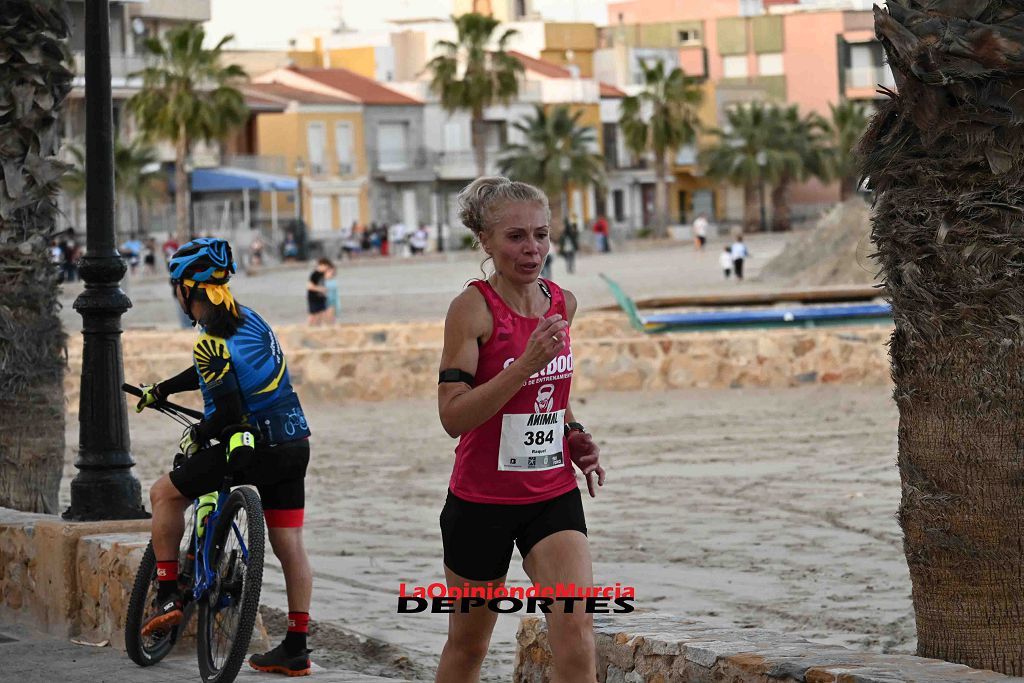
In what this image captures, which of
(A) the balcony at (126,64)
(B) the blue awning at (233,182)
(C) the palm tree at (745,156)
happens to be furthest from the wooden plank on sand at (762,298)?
(C) the palm tree at (745,156)

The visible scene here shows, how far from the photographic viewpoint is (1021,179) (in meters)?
4.40

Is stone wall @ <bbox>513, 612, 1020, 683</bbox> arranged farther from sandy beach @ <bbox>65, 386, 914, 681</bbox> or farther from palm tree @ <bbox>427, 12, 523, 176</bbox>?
palm tree @ <bbox>427, 12, 523, 176</bbox>

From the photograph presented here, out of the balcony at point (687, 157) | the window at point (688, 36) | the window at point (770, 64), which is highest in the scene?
the window at point (688, 36)

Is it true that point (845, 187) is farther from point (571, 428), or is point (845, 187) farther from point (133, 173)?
point (571, 428)

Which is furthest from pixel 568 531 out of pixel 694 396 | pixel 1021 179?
pixel 694 396

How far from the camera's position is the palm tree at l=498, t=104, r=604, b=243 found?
71.6 m

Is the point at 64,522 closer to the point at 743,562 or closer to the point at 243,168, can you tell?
the point at 743,562

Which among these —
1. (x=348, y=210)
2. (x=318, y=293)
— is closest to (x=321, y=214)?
(x=348, y=210)

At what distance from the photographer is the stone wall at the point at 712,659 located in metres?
4.25

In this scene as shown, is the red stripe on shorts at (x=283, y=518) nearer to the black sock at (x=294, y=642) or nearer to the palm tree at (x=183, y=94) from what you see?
the black sock at (x=294, y=642)

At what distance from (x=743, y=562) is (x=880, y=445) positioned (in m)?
5.24

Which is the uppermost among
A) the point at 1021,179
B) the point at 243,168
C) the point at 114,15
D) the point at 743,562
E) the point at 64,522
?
the point at 114,15

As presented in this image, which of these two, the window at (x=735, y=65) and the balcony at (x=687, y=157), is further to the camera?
the window at (x=735, y=65)

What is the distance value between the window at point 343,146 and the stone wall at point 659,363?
54.7m
